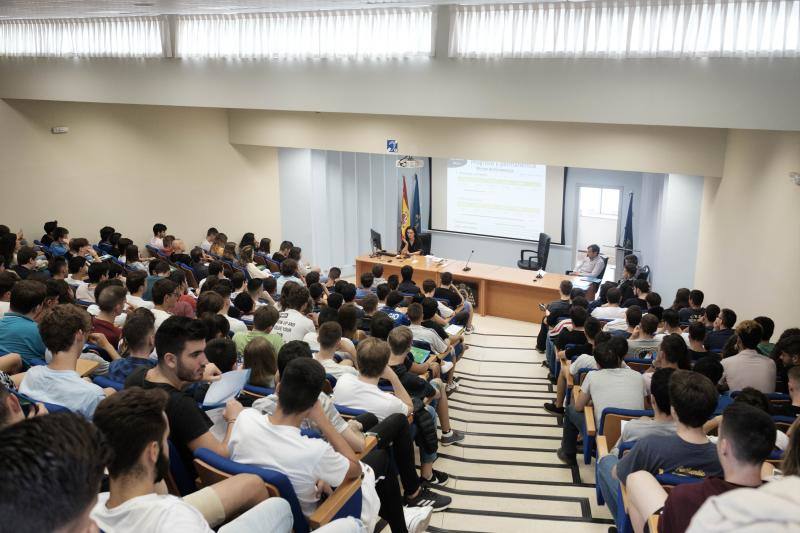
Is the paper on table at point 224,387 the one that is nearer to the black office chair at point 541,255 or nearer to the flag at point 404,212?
the black office chair at point 541,255

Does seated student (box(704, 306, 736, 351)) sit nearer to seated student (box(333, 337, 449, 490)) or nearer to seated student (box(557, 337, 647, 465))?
seated student (box(557, 337, 647, 465))

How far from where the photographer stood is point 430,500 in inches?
179

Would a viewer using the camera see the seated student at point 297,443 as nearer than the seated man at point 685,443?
Yes

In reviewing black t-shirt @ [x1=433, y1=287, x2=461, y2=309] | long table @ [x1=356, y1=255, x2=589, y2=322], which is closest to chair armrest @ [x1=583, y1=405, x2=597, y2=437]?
black t-shirt @ [x1=433, y1=287, x2=461, y2=309]

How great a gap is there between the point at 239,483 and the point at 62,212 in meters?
8.60

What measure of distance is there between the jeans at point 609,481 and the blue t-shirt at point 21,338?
3.65 m

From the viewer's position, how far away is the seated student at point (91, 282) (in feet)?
22.2

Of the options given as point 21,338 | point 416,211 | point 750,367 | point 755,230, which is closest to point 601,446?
point 750,367

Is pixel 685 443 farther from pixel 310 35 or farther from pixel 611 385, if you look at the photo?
pixel 310 35

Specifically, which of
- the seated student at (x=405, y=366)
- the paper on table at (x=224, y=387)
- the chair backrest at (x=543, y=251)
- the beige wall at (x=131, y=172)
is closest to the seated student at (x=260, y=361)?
the paper on table at (x=224, y=387)

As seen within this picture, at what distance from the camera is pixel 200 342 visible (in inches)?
136

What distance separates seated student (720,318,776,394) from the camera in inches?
193

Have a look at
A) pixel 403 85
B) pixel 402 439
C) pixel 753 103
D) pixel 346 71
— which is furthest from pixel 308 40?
pixel 402 439

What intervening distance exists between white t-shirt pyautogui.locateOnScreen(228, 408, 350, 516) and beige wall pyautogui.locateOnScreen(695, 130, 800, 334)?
5.23 m
